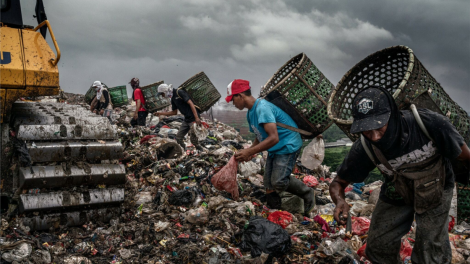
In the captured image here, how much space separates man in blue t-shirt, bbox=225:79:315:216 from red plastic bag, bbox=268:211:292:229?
291mm

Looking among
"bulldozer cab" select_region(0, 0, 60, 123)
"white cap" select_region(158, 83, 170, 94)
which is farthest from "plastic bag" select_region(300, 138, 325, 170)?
"white cap" select_region(158, 83, 170, 94)

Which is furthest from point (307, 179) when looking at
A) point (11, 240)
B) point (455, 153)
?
point (11, 240)

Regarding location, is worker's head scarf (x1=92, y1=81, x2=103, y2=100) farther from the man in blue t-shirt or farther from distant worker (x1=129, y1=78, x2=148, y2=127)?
the man in blue t-shirt

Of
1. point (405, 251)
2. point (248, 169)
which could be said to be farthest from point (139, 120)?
point (405, 251)

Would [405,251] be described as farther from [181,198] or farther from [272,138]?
[181,198]

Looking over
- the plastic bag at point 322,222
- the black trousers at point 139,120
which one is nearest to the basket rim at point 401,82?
the plastic bag at point 322,222

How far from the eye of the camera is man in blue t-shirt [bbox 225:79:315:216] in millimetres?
3496

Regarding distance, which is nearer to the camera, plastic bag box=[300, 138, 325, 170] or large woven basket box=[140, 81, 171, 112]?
plastic bag box=[300, 138, 325, 170]

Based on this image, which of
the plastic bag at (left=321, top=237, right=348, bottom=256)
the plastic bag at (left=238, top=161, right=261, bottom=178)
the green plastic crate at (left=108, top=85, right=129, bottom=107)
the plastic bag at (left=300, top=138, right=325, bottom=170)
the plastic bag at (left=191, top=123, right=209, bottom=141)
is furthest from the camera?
the green plastic crate at (left=108, top=85, right=129, bottom=107)

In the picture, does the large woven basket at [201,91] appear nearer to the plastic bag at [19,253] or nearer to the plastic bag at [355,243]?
the plastic bag at [19,253]

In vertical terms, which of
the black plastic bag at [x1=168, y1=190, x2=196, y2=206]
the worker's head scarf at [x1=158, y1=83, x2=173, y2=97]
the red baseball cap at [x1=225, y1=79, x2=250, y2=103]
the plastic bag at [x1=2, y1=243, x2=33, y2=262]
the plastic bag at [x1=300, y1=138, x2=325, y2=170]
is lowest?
the plastic bag at [x1=2, y1=243, x2=33, y2=262]

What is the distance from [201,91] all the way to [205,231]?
492 cm

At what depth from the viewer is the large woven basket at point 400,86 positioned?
2.52 m

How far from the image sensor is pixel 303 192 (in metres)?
4.13
